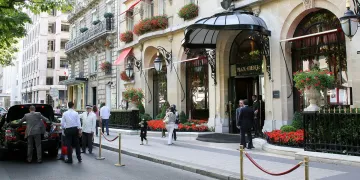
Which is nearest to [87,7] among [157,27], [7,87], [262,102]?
[157,27]

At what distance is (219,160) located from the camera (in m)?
9.53

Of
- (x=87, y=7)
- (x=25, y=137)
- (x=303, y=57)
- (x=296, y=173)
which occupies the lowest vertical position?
(x=296, y=173)

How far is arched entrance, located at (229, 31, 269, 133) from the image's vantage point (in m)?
14.9

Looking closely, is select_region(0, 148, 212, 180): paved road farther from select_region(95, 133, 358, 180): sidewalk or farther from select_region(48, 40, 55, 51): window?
select_region(48, 40, 55, 51): window

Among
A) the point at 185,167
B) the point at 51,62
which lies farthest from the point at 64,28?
the point at 185,167

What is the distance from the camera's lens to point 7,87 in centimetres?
8369

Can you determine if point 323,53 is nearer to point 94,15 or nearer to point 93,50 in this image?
point 93,50

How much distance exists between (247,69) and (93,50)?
19498 mm

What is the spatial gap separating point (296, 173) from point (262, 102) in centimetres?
774

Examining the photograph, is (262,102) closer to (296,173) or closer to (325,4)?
(325,4)

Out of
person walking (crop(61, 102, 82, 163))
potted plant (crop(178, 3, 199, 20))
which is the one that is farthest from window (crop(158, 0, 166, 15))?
person walking (crop(61, 102, 82, 163))

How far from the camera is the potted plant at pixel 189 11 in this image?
17891 millimetres

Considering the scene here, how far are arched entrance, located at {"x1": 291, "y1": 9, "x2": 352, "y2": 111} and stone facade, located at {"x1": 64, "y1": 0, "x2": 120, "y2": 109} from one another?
53.9ft

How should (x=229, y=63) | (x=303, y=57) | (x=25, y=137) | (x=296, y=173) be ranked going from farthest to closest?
(x=229, y=63)
(x=303, y=57)
(x=25, y=137)
(x=296, y=173)
